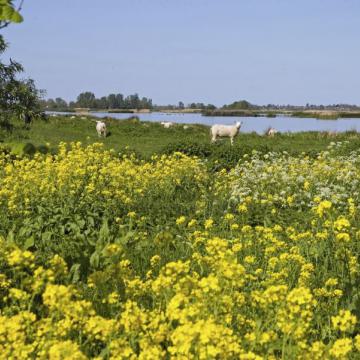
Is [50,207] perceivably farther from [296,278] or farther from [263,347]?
[263,347]

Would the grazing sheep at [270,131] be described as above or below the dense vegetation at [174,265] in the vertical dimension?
above

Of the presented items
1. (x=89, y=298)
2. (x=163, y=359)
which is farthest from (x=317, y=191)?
(x=163, y=359)

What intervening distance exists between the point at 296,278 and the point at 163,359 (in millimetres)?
2750

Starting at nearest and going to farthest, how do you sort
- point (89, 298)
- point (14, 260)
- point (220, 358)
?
1. point (220, 358)
2. point (14, 260)
3. point (89, 298)

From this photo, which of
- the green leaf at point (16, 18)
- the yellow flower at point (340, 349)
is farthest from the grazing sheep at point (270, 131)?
the green leaf at point (16, 18)

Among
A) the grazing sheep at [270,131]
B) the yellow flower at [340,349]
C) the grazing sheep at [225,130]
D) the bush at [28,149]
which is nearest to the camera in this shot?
the yellow flower at [340,349]

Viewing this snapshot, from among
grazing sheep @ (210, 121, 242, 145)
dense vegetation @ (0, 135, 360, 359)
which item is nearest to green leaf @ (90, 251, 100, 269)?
dense vegetation @ (0, 135, 360, 359)

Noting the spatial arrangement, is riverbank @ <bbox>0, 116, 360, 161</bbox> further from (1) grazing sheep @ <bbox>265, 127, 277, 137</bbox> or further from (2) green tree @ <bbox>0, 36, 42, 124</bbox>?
(2) green tree @ <bbox>0, 36, 42, 124</bbox>

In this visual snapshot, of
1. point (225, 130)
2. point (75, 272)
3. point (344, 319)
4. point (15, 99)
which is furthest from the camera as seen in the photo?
point (225, 130)

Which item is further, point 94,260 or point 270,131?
point 270,131

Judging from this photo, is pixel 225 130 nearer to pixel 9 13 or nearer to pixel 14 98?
pixel 14 98

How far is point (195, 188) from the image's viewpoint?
1128cm

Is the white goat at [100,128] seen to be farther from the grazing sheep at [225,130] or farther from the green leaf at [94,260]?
the green leaf at [94,260]

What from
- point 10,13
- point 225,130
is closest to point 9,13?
point 10,13
